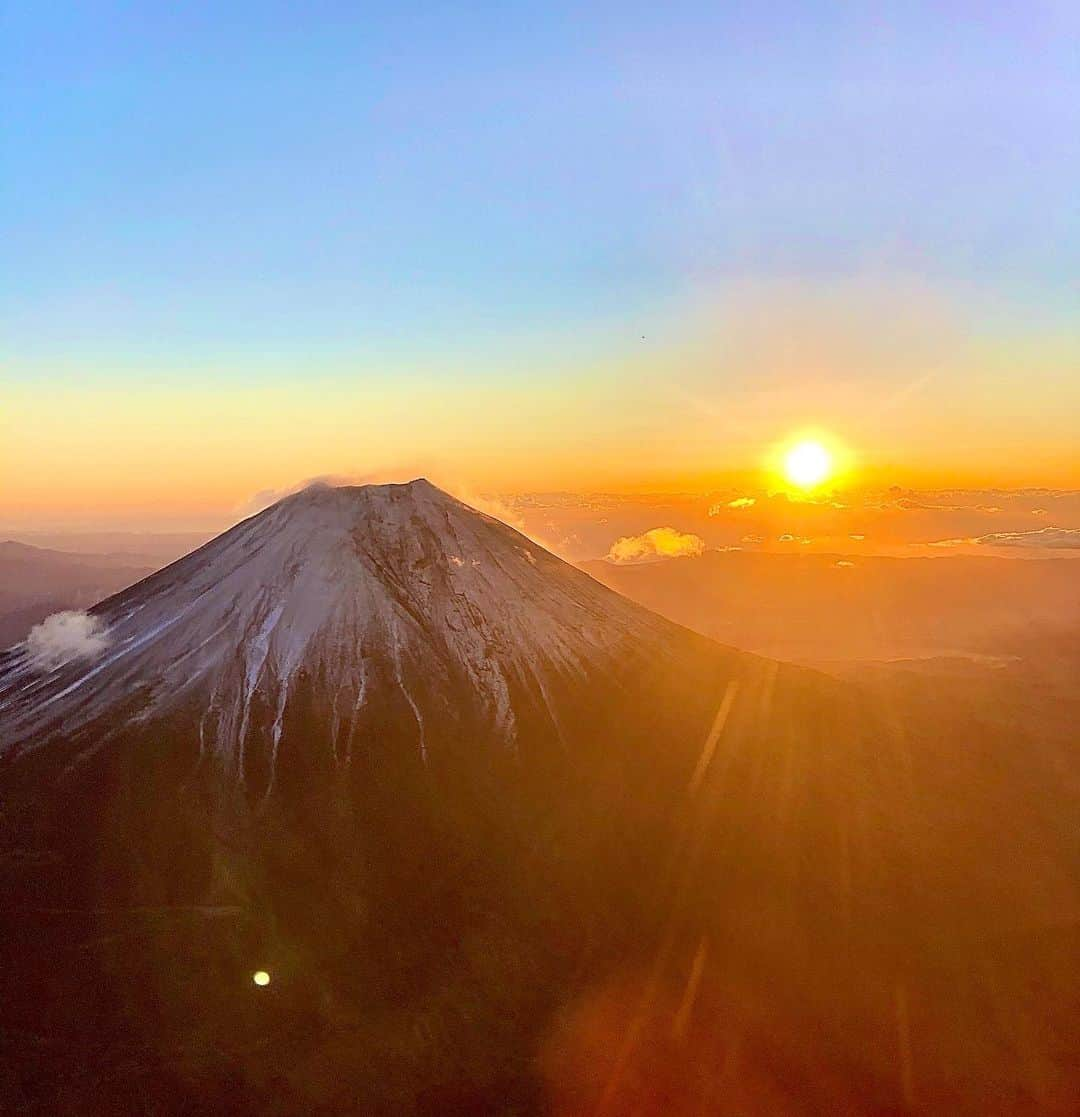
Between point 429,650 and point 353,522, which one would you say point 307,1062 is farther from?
point 353,522

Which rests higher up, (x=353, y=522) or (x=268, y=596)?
(x=353, y=522)

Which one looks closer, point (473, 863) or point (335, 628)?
point (473, 863)

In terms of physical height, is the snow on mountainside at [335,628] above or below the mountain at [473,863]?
above

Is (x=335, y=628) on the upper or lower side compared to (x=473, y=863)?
upper

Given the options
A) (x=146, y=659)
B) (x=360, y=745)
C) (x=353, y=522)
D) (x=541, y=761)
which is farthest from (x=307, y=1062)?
(x=353, y=522)

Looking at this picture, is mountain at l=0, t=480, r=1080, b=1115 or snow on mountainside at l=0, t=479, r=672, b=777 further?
snow on mountainside at l=0, t=479, r=672, b=777
